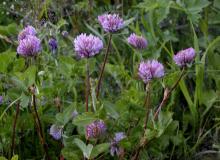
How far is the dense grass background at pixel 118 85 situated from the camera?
Result: 5.53 ft

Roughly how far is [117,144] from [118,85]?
25.3 inches

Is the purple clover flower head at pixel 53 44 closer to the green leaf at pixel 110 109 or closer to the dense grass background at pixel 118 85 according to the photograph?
the dense grass background at pixel 118 85

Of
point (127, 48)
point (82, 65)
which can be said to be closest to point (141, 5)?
point (127, 48)

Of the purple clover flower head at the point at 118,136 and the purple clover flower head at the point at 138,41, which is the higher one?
the purple clover flower head at the point at 138,41

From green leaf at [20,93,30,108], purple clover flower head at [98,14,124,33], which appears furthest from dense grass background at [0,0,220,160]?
purple clover flower head at [98,14,124,33]

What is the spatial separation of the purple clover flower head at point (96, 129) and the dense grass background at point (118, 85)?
22 mm

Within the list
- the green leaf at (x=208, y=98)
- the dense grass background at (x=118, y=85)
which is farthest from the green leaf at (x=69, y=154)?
the green leaf at (x=208, y=98)

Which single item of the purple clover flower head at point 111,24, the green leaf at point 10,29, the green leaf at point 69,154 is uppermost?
the green leaf at point 10,29

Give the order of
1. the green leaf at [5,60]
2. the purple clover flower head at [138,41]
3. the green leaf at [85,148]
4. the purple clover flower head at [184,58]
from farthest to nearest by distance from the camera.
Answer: the purple clover flower head at [138,41] → the green leaf at [5,60] → the purple clover flower head at [184,58] → the green leaf at [85,148]

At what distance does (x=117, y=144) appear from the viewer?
171 centimetres

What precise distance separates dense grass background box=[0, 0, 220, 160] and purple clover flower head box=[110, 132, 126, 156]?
0.02 metres

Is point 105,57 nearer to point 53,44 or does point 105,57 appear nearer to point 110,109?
point 110,109

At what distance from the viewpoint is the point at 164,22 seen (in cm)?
284

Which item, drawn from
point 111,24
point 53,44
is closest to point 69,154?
point 111,24
